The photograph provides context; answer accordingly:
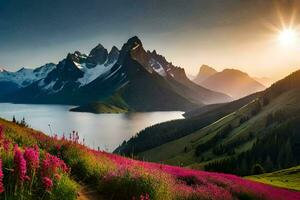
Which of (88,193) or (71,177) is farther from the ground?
(71,177)

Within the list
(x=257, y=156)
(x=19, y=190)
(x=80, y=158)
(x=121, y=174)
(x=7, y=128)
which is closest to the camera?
(x=19, y=190)

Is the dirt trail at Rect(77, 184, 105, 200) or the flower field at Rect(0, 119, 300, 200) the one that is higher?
the flower field at Rect(0, 119, 300, 200)

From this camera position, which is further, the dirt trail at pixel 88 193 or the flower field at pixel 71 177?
the dirt trail at pixel 88 193

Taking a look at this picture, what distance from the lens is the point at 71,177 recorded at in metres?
14.9

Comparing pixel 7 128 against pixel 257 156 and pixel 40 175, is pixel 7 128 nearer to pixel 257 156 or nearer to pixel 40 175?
pixel 40 175

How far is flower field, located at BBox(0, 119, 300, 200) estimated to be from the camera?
9859mm

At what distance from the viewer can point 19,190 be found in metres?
9.96

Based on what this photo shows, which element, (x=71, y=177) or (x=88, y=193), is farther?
(x=71, y=177)

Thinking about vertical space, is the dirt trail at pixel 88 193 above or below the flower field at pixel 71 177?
below

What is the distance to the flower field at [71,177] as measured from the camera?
32.3 ft

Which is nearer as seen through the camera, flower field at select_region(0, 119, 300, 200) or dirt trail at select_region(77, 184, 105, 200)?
flower field at select_region(0, 119, 300, 200)

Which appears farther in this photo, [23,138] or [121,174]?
[23,138]

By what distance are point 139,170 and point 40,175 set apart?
5258 mm

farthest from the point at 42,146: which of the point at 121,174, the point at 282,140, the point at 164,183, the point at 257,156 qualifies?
the point at 282,140
